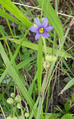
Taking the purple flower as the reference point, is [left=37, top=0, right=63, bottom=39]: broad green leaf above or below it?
above

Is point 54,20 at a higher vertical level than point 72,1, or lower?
lower

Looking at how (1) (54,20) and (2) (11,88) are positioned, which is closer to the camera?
(1) (54,20)

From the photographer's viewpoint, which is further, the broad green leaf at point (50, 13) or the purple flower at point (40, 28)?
the broad green leaf at point (50, 13)

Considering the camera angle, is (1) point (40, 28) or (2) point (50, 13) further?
(2) point (50, 13)

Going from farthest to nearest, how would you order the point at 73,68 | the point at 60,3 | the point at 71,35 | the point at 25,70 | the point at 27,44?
the point at 60,3 < the point at 71,35 < the point at 73,68 < the point at 25,70 < the point at 27,44

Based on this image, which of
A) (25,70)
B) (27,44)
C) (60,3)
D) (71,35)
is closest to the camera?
(27,44)

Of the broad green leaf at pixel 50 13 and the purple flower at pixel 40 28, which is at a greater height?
the broad green leaf at pixel 50 13

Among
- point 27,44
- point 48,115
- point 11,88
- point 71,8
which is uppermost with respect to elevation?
point 71,8

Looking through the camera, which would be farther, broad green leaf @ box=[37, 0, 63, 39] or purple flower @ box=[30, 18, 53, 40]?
broad green leaf @ box=[37, 0, 63, 39]

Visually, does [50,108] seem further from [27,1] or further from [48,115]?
[27,1]

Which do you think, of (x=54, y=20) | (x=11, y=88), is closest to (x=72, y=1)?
(x=54, y=20)

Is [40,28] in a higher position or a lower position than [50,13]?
lower
